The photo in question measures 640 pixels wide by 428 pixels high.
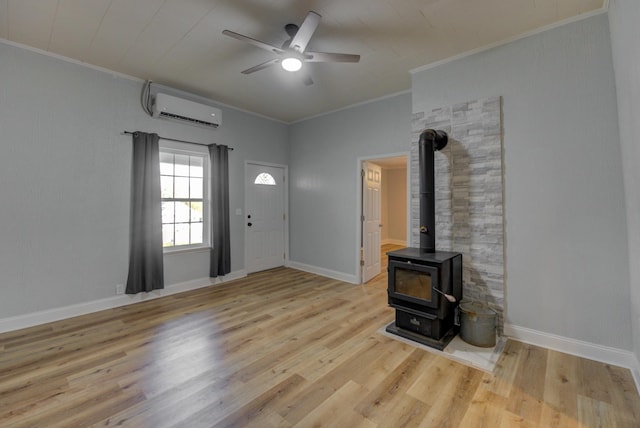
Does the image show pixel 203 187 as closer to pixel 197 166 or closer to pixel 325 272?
pixel 197 166

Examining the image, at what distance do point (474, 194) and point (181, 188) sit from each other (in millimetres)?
4077

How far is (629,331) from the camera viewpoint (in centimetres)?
224

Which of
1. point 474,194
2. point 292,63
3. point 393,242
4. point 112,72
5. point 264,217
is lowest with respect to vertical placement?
point 393,242

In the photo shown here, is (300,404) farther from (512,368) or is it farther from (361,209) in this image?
(361,209)

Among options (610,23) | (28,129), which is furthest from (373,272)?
(28,129)

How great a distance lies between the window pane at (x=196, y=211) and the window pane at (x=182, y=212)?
65mm

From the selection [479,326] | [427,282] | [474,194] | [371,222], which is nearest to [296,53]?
[474,194]

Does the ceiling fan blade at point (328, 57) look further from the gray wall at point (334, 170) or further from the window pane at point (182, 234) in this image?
the window pane at point (182, 234)

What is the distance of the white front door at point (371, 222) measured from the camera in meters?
4.70

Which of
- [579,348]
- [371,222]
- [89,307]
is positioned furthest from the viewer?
[371,222]

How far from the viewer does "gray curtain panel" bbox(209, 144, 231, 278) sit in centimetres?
446

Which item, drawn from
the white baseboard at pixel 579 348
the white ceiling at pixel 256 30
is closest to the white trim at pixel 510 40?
the white ceiling at pixel 256 30

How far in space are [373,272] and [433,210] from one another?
233cm

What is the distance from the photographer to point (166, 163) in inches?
164
